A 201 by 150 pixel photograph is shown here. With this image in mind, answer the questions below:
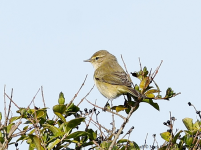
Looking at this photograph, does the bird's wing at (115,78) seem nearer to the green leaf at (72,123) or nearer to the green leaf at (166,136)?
the green leaf at (166,136)

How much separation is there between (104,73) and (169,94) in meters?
4.15

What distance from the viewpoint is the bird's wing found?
6.10 meters

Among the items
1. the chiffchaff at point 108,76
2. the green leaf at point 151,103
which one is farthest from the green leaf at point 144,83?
the chiffchaff at point 108,76

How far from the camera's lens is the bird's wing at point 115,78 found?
20.0ft

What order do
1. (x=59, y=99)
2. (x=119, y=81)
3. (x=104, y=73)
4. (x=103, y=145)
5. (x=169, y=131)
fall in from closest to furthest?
(x=103, y=145) → (x=59, y=99) → (x=169, y=131) → (x=119, y=81) → (x=104, y=73)

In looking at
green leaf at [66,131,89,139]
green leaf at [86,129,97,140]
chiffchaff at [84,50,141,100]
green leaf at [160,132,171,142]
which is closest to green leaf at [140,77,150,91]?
green leaf at [160,132,171,142]

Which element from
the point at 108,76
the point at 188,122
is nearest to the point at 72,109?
the point at 188,122

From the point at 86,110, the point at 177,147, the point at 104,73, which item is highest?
the point at 104,73

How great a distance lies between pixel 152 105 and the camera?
3434mm

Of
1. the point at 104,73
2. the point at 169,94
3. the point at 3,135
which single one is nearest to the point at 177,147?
the point at 169,94

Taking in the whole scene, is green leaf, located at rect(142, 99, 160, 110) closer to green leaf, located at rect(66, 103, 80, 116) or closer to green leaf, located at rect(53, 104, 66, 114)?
green leaf, located at rect(66, 103, 80, 116)

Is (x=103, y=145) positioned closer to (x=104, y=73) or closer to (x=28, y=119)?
(x=28, y=119)

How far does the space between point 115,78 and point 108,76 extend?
0.39 metres

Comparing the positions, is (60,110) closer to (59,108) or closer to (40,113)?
(59,108)
